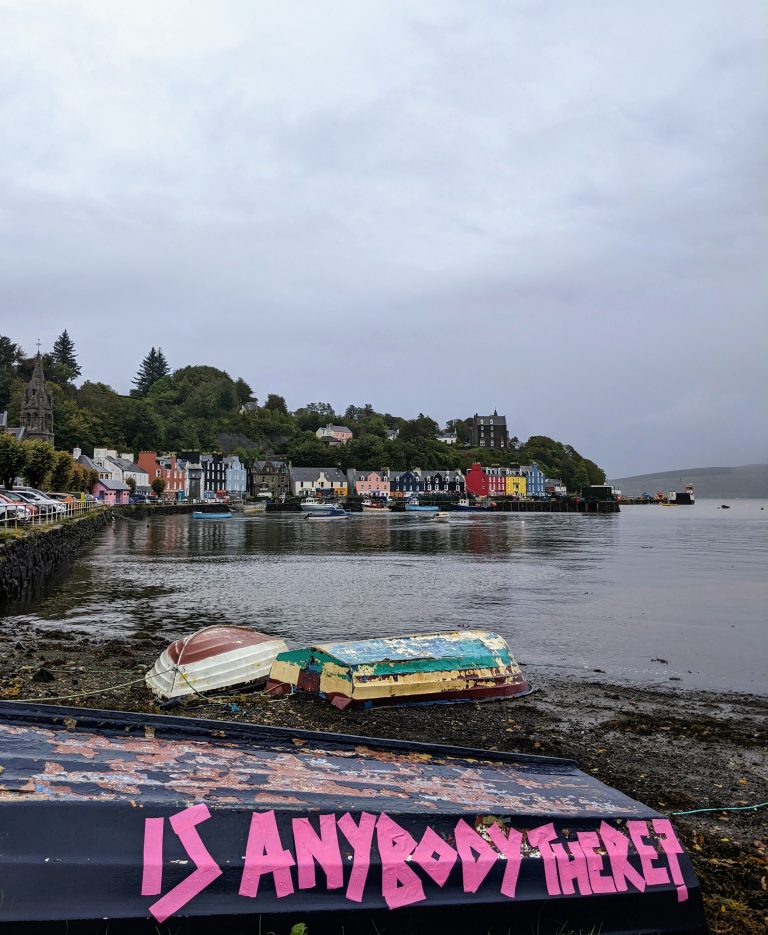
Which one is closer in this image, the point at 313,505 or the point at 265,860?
the point at 265,860

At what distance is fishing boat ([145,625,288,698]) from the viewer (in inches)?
464

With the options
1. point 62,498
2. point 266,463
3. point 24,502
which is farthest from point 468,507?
point 24,502

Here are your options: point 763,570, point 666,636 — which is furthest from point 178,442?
point 666,636

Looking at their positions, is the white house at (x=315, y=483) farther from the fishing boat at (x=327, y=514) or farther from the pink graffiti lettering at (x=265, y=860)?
the pink graffiti lettering at (x=265, y=860)

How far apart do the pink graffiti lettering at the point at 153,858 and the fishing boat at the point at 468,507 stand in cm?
14575

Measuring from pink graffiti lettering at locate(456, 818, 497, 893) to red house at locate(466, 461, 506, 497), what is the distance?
18624cm

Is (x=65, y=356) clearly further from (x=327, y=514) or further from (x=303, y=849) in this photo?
(x=303, y=849)

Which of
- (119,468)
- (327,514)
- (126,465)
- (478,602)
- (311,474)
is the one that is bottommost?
A: (478,602)

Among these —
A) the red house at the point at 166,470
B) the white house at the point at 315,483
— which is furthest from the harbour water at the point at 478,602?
the white house at the point at 315,483

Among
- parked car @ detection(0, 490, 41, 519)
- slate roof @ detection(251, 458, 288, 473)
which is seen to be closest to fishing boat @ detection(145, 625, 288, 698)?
parked car @ detection(0, 490, 41, 519)

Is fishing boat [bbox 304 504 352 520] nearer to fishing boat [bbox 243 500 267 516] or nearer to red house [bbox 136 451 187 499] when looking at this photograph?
fishing boat [bbox 243 500 267 516]

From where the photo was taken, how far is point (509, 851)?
4332mm

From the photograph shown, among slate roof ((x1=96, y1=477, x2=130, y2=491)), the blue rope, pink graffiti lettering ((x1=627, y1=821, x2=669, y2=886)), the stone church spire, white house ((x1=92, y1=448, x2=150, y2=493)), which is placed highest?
the stone church spire

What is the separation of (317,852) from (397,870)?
472mm
